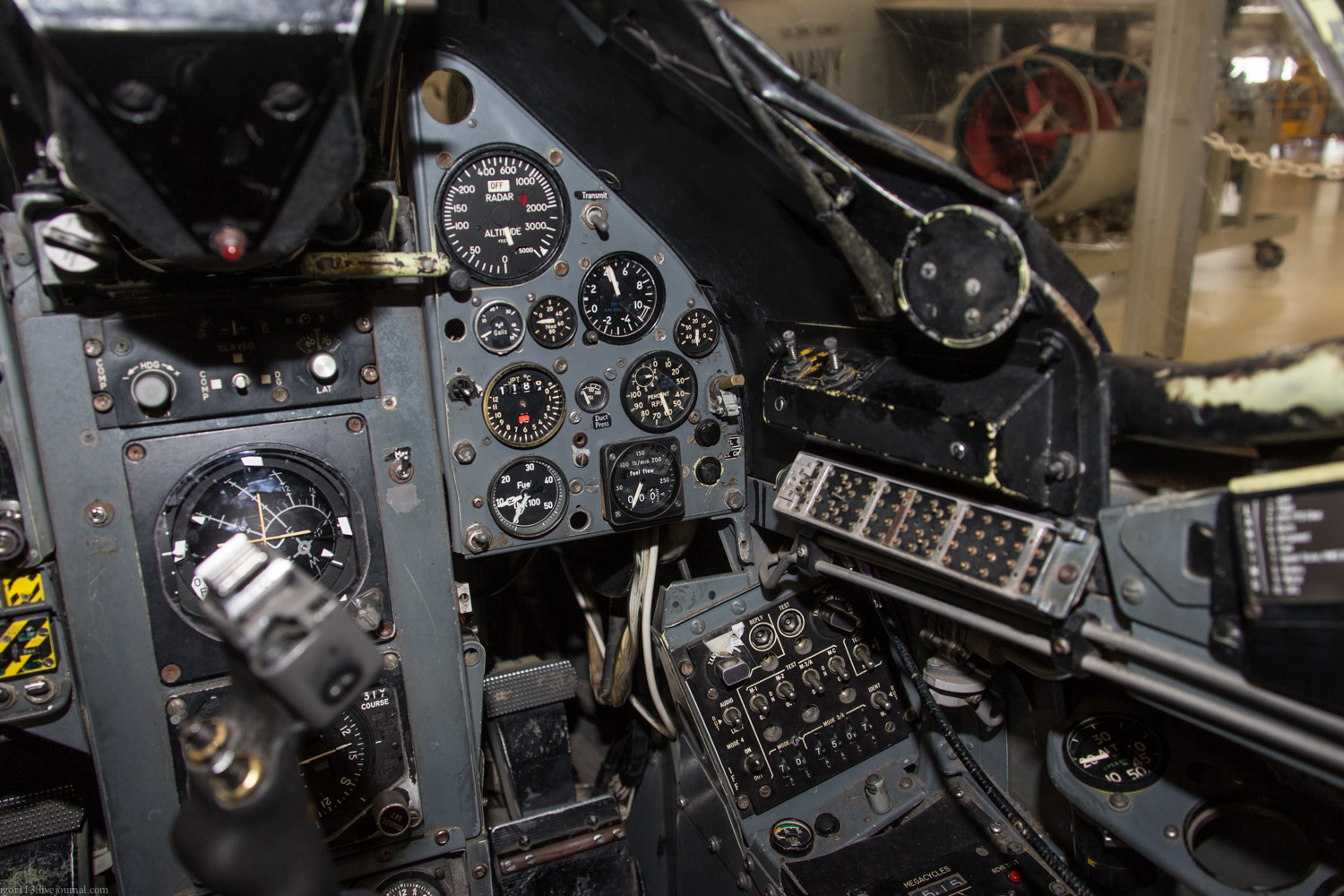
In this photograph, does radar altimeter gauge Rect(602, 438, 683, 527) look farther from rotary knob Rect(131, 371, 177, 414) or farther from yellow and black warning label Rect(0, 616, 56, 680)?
yellow and black warning label Rect(0, 616, 56, 680)

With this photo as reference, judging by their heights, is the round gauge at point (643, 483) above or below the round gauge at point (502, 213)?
below

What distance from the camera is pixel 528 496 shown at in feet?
8.03

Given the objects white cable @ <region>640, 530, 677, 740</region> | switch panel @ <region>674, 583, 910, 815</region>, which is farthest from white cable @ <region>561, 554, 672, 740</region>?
switch panel @ <region>674, 583, 910, 815</region>

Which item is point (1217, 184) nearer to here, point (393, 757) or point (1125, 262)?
point (1125, 262)

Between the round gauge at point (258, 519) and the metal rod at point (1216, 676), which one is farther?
the round gauge at point (258, 519)

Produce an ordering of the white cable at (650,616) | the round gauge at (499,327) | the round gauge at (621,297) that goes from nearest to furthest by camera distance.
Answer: the round gauge at (499,327)
the round gauge at (621,297)
the white cable at (650,616)

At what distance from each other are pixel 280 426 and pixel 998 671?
90.9 inches

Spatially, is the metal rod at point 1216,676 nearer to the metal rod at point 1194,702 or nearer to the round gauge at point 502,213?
the metal rod at point 1194,702

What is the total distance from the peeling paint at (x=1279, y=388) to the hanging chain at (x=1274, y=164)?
41.9 inches

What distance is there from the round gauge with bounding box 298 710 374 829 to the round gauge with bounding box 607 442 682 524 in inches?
38.7

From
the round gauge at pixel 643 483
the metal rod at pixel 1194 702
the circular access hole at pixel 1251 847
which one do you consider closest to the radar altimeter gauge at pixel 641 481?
the round gauge at pixel 643 483

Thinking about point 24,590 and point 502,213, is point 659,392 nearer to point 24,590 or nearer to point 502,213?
point 502,213

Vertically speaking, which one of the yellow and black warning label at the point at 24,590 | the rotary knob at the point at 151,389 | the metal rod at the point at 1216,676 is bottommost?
the metal rod at the point at 1216,676

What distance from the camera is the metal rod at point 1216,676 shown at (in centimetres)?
140
